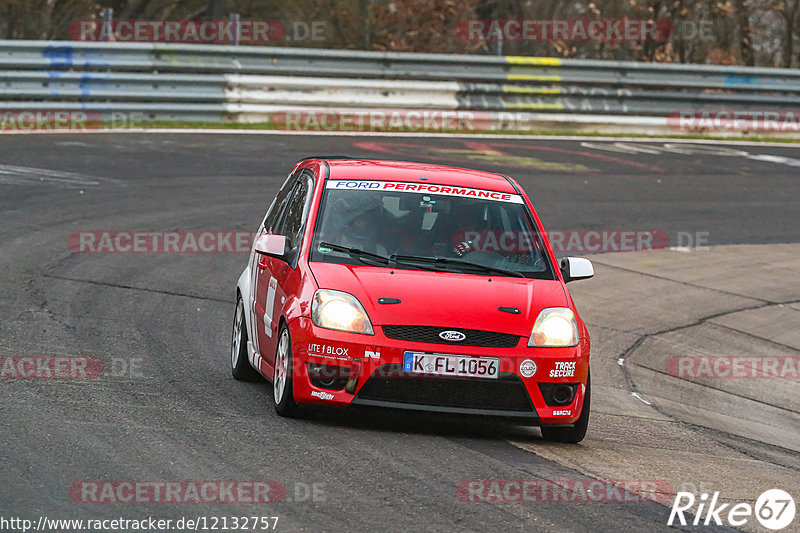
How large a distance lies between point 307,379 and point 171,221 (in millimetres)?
7742

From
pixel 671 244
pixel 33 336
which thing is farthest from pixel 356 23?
pixel 33 336

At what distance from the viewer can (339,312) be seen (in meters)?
7.09

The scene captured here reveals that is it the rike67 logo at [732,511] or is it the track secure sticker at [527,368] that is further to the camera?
the track secure sticker at [527,368]

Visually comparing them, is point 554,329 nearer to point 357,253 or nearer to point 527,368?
point 527,368

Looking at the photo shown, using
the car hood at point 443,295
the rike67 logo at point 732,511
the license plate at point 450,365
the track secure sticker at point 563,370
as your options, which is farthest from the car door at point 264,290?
the rike67 logo at point 732,511

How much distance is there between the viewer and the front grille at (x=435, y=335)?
6.95m

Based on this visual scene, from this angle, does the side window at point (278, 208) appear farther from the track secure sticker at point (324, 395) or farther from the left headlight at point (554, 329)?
the left headlight at point (554, 329)

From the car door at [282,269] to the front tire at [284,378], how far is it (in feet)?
0.60

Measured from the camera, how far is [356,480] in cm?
592

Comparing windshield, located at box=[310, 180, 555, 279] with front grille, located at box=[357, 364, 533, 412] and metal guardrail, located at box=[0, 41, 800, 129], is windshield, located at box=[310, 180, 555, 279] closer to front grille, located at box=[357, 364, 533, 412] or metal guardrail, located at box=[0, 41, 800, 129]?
front grille, located at box=[357, 364, 533, 412]

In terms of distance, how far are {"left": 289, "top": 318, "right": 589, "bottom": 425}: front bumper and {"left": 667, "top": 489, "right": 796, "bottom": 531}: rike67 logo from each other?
119 centimetres

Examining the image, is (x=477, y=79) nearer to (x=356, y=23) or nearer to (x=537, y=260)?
(x=356, y=23)

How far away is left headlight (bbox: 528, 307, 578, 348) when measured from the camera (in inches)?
282

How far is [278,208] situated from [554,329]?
8.57 ft
